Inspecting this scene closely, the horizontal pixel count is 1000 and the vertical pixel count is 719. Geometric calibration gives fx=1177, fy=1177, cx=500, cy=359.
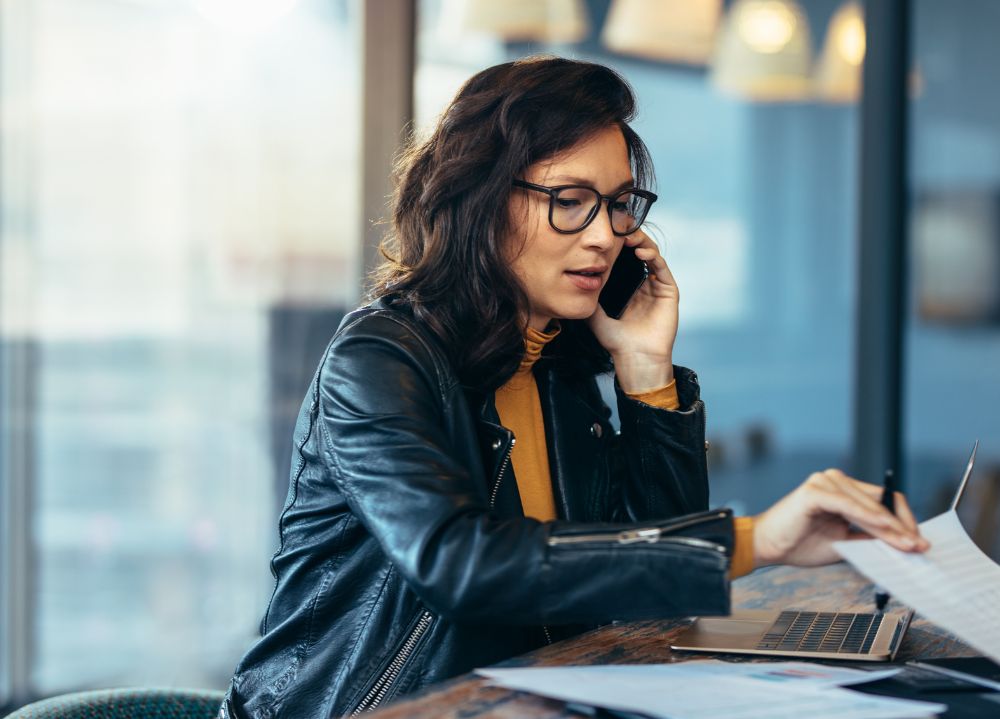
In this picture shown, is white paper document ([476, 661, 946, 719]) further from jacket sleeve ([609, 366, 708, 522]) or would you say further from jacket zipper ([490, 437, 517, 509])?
jacket sleeve ([609, 366, 708, 522])

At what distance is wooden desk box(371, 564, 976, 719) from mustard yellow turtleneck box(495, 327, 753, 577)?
0.89 ft

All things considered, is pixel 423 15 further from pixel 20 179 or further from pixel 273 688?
pixel 273 688

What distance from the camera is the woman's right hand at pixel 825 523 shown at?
3.84 feet

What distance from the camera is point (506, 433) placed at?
1480 mm

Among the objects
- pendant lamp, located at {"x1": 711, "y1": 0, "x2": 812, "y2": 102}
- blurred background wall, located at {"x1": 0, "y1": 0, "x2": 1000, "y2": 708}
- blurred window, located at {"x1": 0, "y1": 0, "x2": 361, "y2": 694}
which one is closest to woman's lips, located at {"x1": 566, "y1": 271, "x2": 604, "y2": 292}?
blurred background wall, located at {"x1": 0, "y1": 0, "x2": 1000, "y2": 708}

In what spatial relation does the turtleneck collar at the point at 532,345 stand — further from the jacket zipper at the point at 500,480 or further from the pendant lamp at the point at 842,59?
the pendant lamp at the point at 842,59

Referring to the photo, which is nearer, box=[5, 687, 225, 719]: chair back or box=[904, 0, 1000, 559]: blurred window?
box=[5, 687, 225, 719]: chair back

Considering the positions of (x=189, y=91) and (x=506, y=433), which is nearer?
(x=506, y=433)

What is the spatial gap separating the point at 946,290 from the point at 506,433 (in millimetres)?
2003

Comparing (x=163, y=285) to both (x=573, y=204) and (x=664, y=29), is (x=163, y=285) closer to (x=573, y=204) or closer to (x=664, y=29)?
(x=664, y=29)

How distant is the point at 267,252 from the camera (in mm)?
3453

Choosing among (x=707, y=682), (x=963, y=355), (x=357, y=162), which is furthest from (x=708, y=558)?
(x=357, y=162)

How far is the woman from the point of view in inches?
46.7

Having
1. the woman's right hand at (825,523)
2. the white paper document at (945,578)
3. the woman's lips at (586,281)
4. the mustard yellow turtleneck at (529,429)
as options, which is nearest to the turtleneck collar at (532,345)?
the mustard yellow turtleneck at (529,429)
